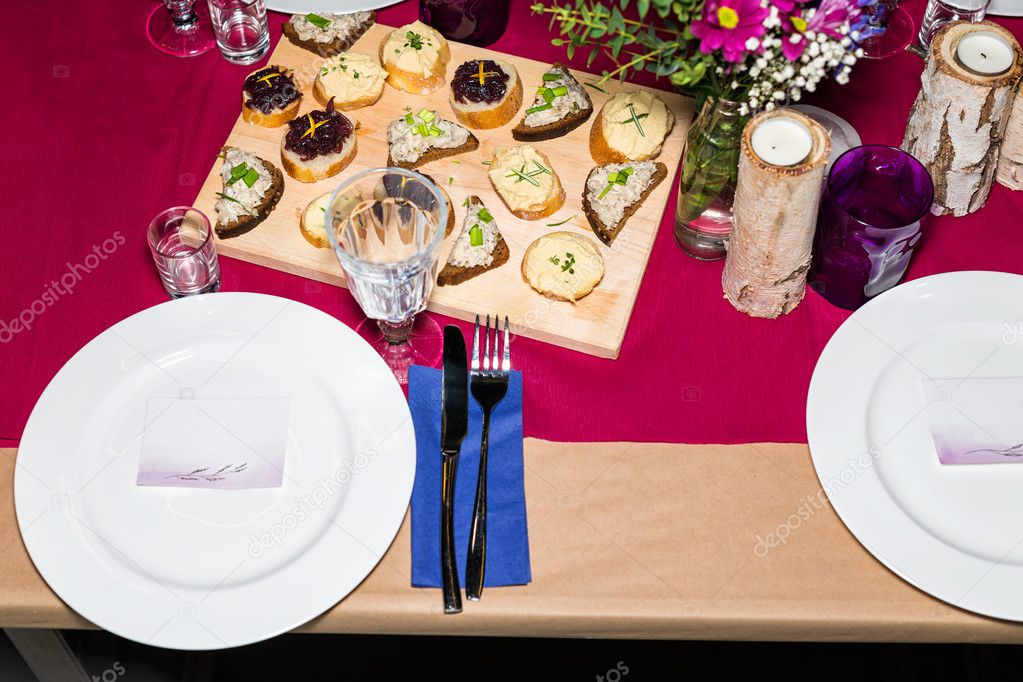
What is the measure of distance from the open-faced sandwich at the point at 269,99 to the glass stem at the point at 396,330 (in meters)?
0.49

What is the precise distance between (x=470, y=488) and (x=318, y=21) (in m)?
1.02

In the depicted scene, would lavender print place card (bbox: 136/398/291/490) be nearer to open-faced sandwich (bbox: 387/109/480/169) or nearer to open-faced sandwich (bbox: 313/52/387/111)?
open-faced sandwich (bbox: 387/109/480/169)

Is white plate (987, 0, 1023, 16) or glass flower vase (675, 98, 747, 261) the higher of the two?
white plate (987, 0, 1023, 16)

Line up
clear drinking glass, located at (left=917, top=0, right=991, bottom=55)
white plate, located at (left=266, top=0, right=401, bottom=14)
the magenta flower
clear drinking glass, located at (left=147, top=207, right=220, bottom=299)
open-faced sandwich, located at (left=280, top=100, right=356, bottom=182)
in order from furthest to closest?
1. white plate, located at (left=266, top=0, right=401, bottom=14)
2. clear drinking glass, located at (left=917, top=0, right=991, bottom=55)
3. open-faced sandwich, located at (left=280, top=100, right=356, bottom=182)
4. clear drinking glass, located at (left=147, top=207, right=220, bottom=299)
5. the magenta flower

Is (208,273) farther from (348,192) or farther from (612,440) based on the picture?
(612,440)

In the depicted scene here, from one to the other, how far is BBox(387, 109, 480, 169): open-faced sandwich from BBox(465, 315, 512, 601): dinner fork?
Result: 1.16 ft

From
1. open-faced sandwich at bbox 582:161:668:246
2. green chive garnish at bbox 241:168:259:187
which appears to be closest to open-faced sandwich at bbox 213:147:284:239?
green chive garnish at bbox 241:168:259:187

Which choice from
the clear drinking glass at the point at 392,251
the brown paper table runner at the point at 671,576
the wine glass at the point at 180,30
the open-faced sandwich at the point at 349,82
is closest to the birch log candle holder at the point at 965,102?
the brown paper table runner at the point at 671,576

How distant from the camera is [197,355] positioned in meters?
1.58

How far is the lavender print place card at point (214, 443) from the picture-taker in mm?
1466

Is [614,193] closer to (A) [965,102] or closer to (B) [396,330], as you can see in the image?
(B) [396,330]

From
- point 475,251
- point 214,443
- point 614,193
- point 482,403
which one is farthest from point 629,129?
point 214,443

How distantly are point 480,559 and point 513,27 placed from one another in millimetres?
1128

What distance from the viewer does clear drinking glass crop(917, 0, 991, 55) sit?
74.5 inches
